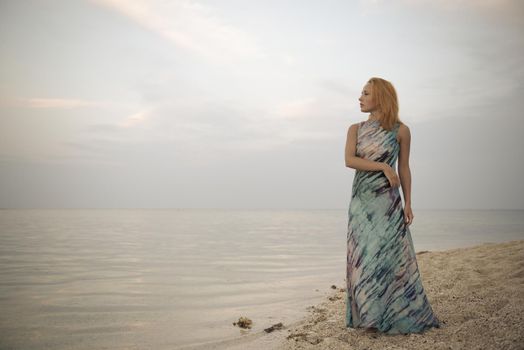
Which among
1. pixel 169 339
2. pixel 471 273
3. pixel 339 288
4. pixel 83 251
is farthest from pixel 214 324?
pixel 83 251

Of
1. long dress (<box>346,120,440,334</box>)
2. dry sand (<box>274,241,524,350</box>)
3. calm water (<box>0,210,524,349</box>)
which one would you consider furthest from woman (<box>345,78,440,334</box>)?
calm water (<box>0,210,524,349</box>)

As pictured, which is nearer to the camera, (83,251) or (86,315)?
(86,315)

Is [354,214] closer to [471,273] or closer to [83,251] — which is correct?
[471,273]

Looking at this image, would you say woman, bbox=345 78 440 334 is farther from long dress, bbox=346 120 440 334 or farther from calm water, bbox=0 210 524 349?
calm water, bbox=0 210 524 349

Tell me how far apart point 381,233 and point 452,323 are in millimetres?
1204

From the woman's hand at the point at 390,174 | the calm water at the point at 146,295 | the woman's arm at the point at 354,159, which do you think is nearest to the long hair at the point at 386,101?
the woman's arm at the point at 354,159

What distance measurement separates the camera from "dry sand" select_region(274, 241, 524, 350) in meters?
3.12

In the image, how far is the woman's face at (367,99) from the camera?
3.50 metres

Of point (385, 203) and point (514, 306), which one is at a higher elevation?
point (385, 203)

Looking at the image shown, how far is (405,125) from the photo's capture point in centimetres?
355

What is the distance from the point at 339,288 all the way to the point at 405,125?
14.7 feet

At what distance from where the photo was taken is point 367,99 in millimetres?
3516

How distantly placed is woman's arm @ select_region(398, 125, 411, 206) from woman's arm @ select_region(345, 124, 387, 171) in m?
0.30

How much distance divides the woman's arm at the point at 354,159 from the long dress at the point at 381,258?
0.19ft
